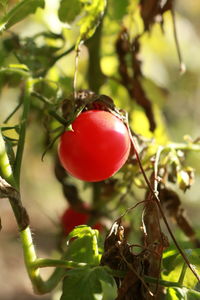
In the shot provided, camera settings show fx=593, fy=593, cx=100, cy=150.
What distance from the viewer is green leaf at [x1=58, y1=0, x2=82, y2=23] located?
112cm

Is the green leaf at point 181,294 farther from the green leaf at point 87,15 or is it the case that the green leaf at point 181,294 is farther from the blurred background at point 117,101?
the blurred background at point 117,101

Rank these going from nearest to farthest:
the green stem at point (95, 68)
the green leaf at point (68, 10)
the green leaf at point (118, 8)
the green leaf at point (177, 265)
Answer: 1. the green leaf at point (177, 265)
2. the green leaf at point (68, 10)
3. the green leaf at point (118, 8)
4. the green stem at point (95, 68)

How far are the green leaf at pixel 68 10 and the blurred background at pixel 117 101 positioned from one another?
24 cm

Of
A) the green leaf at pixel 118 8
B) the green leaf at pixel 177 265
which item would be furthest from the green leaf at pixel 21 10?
the green leaf at pixel 177 265

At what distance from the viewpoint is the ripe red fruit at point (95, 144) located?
0.97 metres

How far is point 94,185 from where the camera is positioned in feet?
4.89

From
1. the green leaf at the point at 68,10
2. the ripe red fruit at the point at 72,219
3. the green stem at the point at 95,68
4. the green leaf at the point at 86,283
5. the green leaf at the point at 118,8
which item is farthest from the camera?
the ripe red fruit at the point at 72,219

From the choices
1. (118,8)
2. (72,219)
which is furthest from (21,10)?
(72,219)

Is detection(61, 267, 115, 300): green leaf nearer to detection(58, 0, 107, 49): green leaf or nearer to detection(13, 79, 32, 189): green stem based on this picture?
detection(13, 79, 32, 189): green stem

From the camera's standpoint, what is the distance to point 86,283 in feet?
2.89

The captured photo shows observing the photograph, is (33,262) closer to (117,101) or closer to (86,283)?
(86,283)

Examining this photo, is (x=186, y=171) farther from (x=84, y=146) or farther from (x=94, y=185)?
(x=94, y=185)

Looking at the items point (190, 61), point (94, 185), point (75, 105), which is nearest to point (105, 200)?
point (94, 185)

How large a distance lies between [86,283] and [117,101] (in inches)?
28.5
